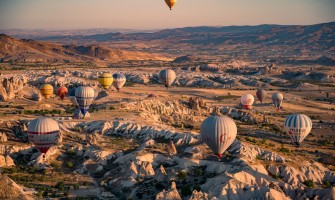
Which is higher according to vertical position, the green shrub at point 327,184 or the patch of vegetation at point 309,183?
the patch of vegetation at point 309,183

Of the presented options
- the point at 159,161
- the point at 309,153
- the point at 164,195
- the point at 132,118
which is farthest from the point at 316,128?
the point at 164,195

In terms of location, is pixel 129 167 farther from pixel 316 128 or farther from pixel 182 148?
pixel 316 128

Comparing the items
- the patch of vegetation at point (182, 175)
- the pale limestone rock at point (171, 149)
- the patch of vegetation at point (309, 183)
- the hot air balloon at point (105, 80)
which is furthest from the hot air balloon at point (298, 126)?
the hot air balloon at point (105, 80)

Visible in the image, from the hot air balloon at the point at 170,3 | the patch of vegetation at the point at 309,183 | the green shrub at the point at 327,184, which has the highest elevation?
the hot air balloon at the point at 170,3

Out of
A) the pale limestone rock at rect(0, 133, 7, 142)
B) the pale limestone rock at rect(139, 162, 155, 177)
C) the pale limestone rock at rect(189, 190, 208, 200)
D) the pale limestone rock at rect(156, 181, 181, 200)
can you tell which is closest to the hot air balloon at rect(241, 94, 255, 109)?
the pale limestone rock at rect(139, 162, 155, 177)

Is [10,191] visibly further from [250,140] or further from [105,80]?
[105,80]

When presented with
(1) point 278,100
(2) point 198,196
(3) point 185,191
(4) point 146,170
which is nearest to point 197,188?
(3) point 185,191

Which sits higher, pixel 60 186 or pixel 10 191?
pixel 10 191

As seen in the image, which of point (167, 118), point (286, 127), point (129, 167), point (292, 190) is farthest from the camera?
point (167, 118)

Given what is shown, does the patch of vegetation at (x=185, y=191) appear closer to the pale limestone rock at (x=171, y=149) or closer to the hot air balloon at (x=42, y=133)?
the pale limestone rock at (x=171, y=149)
